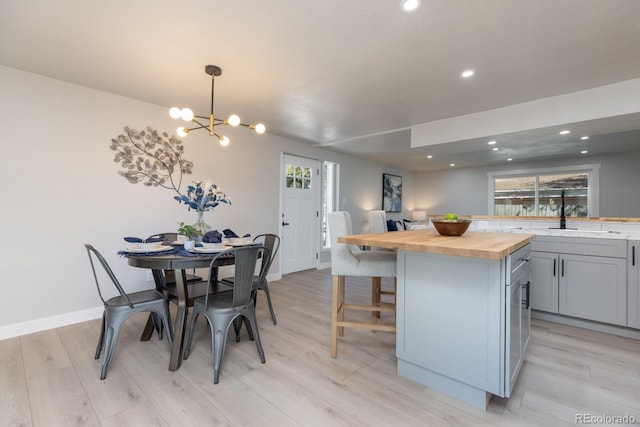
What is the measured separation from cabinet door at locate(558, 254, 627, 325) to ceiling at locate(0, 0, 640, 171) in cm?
140

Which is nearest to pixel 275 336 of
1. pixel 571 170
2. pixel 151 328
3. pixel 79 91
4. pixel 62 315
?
pixel 151 328

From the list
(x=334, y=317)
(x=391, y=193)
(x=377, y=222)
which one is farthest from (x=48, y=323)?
(x=391, y=193)

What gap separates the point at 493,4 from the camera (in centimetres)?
162

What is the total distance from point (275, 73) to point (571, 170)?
682 cm

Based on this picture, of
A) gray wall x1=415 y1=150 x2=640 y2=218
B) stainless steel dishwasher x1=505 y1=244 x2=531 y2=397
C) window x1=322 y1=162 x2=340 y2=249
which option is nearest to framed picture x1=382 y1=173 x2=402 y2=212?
gray wall x1=415 y1=150 x2=640 y2=218

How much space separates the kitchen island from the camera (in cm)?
148

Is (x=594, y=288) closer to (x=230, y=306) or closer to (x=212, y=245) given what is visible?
(x=230, y=306)

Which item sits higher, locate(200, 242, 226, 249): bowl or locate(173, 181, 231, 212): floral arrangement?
locate(173, 181, 231, 212): floral arrangement

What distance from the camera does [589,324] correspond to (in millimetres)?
2602

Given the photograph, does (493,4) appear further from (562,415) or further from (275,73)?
(562,415)

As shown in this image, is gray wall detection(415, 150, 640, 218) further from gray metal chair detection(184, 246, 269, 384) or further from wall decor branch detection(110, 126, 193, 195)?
gray metal chair detection(184, 246, 269, 384)

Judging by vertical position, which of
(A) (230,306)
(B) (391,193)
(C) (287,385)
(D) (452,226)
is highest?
(B) (391,193)

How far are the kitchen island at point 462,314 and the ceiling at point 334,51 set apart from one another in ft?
4.51

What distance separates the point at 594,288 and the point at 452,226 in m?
1.72
